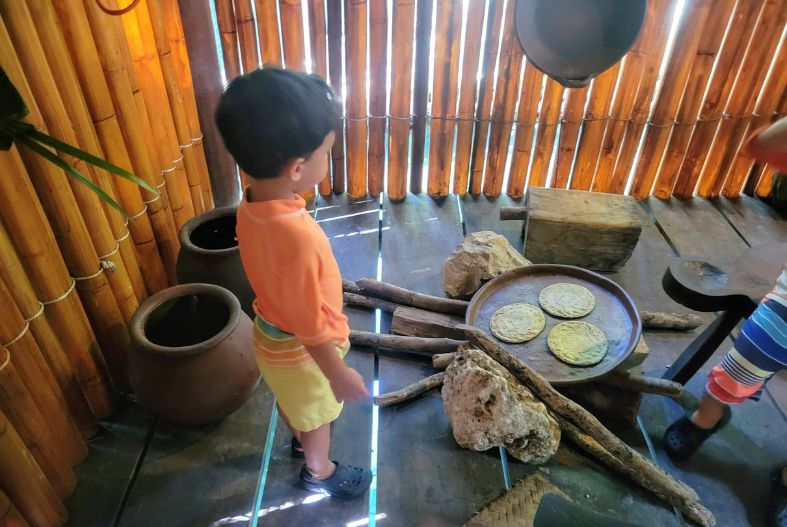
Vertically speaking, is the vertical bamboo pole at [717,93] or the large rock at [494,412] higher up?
the vertical bamboo pole at [717,93]

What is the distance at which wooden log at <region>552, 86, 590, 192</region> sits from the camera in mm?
3227

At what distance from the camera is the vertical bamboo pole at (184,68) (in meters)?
2.63

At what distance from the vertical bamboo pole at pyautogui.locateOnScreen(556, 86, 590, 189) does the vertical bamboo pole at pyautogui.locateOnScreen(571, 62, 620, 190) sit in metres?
0.04

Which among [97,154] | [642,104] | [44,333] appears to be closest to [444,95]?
[642,104]

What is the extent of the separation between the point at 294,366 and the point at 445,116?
7.19 feet

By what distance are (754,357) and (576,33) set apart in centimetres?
117

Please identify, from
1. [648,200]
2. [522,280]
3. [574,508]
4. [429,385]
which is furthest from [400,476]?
[648,200]

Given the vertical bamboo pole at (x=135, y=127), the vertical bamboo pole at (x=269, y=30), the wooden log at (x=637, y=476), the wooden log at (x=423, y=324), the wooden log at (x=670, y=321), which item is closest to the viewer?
the wooden log at (x=637, y=476)

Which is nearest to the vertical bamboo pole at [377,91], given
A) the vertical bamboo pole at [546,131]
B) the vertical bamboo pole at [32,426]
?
the vertical bamboo pole at [546,131]

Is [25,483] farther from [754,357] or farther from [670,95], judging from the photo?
[670,95]

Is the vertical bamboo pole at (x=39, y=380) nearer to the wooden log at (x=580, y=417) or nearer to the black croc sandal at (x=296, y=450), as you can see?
the black croc sandal at (x=296, y=450)

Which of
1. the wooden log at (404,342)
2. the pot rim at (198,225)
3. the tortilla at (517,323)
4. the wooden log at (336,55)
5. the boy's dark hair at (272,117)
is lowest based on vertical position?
the wooden log at (404,342)

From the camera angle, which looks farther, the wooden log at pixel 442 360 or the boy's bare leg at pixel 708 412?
the wooden log at pixel 442 360

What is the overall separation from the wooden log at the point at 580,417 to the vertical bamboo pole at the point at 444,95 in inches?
61.6
